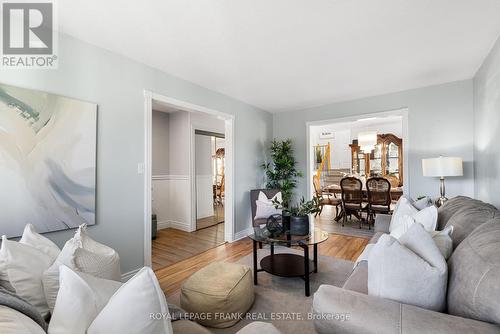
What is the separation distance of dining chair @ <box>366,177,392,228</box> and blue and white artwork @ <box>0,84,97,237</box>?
4.43 meters

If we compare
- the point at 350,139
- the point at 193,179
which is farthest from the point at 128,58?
the point at 350,139

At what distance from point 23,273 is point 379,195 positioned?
16.0 ft

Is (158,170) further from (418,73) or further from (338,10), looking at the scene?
(418,73)

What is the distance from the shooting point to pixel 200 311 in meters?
1.76

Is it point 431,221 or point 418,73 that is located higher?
point 418,73

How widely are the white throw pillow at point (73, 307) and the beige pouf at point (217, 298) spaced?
1.11 metres

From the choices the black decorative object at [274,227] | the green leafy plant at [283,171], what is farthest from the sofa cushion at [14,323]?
the green leafy plant at [283,171]

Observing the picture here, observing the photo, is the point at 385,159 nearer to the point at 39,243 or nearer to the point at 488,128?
the point at 488,128

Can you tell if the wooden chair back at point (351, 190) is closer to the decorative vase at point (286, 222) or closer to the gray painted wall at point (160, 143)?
the decorative vase at point (286, 222)

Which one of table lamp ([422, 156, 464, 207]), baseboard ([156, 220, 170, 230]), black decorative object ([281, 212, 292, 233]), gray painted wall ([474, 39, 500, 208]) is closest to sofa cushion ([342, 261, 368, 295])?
black decorative object ([281, 212, 292, 233])

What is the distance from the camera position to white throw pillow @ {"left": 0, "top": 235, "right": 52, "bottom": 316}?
935mm

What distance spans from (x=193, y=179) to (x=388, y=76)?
3.61m

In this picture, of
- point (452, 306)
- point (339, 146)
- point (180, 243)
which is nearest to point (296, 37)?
point (452, 306)

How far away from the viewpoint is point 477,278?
34.9 inches
